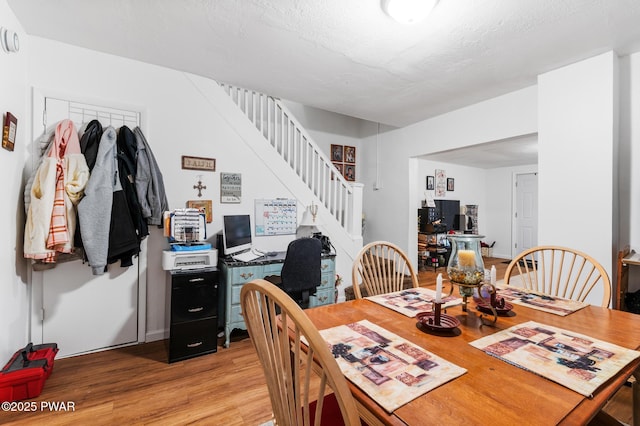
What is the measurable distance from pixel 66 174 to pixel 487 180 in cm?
802

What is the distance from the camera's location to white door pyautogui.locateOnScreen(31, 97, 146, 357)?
2.26 meters

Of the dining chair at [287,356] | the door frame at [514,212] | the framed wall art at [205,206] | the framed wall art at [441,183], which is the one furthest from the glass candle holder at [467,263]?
the door frame at [514,212]

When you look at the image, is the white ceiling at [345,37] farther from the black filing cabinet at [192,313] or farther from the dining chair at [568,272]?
the black filing cabinet at [192,313]

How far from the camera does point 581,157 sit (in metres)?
2.43

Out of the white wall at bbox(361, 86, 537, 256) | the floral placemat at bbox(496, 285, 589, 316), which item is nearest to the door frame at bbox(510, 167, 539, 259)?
the white wall at bbox(361, 86, 537, 256)

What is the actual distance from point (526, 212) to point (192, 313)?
7215 millimetres

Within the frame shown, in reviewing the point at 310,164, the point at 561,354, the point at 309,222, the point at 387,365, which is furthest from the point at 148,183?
the point at 561,354

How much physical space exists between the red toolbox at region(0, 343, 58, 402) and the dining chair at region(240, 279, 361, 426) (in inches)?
74.6

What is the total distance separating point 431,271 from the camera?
543 cm

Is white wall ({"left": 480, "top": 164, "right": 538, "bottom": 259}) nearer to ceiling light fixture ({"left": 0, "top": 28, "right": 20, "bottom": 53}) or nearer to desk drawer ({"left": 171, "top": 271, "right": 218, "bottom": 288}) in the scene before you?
desk drawer ({"left": 171, "top": 271, "right": 218, "bottom": 288})

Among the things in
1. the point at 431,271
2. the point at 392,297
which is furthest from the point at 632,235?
the point at 431,271

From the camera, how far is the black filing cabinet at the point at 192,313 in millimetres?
2279

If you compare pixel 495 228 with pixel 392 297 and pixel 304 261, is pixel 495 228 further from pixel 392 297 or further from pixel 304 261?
pixel 392 297

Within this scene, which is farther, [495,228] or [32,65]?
[495,228]
